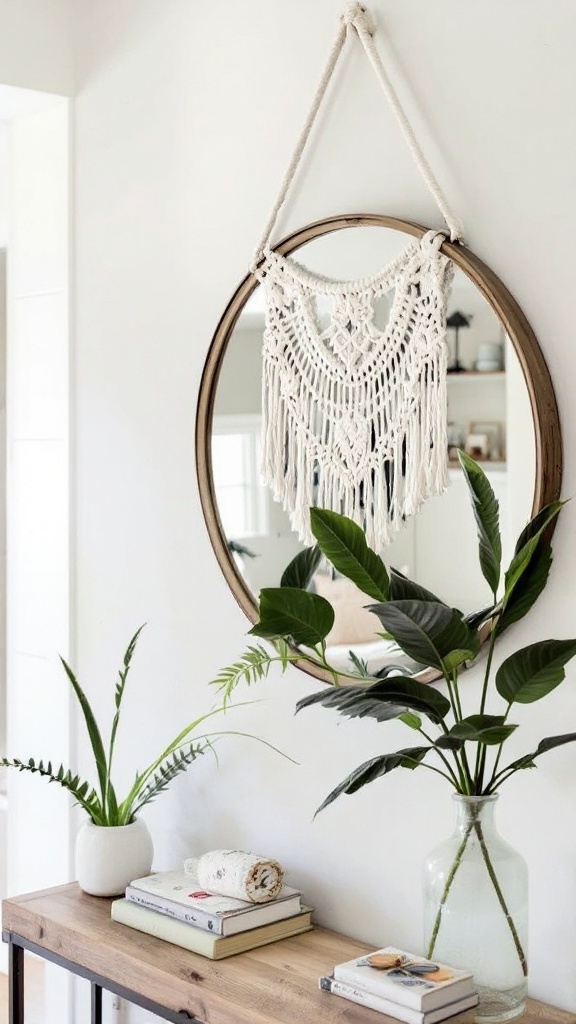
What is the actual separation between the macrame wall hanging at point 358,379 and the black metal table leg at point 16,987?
94cm

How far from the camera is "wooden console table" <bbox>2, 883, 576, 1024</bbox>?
1.72m

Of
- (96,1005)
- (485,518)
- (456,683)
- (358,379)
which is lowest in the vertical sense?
(96,1005)

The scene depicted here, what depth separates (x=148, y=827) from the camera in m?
2.48

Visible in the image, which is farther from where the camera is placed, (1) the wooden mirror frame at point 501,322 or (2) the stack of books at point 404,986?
(1) the wooden mirror frame at point 501,322

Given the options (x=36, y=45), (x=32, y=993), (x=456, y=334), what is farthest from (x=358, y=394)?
(x=32, y=993)

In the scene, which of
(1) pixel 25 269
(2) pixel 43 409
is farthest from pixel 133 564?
(1) pixel 25 269

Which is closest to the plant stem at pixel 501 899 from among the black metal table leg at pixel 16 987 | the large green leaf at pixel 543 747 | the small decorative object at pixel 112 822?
the large green leaf at pixel 543 747

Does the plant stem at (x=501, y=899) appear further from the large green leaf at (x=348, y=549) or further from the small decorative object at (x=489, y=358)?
the small decorative object at (x=489, y=358)

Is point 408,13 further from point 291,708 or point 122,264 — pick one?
point 291,708

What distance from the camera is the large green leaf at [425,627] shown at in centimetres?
159

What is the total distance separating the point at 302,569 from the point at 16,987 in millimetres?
947

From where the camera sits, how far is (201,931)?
76.7 inches

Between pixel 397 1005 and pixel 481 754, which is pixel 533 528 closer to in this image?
pixel 481 754

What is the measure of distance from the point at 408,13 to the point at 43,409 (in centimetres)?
123
